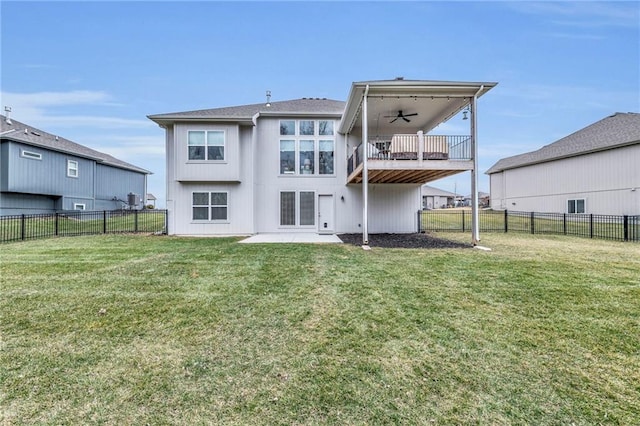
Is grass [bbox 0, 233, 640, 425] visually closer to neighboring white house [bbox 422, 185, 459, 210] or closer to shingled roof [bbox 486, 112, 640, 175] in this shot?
shingled roof [bbox 486, 112, 640, 175]

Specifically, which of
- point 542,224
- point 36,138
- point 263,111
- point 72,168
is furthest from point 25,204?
point 542,224

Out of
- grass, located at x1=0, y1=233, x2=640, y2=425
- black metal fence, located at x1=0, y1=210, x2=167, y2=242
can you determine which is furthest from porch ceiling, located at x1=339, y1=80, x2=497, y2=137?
black metal fence, located at x1=0, y1=210, x2=167, y2=242

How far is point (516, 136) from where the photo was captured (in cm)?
3588

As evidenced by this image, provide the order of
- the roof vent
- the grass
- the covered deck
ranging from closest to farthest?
the grass < the covered deck < the roof vent

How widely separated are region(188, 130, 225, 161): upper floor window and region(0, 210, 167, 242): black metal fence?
10.3ft

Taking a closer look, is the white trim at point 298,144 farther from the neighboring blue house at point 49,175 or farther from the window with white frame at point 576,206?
the window with white frame at point 576,206

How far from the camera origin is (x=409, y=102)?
10.2m

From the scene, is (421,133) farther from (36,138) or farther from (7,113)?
(7,113)

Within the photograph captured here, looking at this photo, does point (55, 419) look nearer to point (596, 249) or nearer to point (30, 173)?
point (596, 249)

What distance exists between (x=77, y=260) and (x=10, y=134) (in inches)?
561

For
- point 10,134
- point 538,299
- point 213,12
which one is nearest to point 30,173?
point 10,134

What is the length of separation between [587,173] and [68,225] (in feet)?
99.5

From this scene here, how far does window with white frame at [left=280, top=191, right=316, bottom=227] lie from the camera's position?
1384cm

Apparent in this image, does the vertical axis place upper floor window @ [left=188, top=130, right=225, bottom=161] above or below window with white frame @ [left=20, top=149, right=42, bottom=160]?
below
